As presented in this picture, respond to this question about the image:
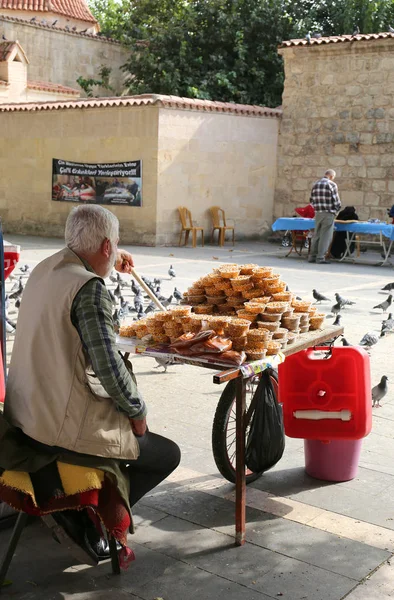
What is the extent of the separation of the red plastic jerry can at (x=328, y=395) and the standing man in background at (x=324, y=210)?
1249 centimetres

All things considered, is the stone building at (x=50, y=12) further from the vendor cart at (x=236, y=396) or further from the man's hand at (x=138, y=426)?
the man's hand at (x=138, y=426)

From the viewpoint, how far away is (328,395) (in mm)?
4496

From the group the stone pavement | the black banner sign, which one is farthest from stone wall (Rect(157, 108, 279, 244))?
the stone pavement

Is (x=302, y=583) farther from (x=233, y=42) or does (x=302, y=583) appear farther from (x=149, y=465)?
(x=233, y=42)

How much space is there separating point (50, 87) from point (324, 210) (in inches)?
565

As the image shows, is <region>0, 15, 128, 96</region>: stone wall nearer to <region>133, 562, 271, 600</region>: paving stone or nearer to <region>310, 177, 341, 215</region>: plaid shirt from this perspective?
<region>310, 177, 341, 215</region>: plaid shirt

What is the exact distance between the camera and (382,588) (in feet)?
11.7

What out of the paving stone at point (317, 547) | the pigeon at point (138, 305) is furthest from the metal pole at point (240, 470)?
the pigeon at point (138, 305)

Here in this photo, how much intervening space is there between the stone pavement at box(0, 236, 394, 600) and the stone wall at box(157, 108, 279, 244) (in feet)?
46.0

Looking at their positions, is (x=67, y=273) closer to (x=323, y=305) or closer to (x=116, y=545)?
(x=116, y=545)

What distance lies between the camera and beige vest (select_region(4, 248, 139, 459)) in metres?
3.28

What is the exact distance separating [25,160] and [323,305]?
43.8 feet

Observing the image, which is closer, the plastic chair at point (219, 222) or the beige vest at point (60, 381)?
the beige vest at point (60, 381)

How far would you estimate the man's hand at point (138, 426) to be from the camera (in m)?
3.48
